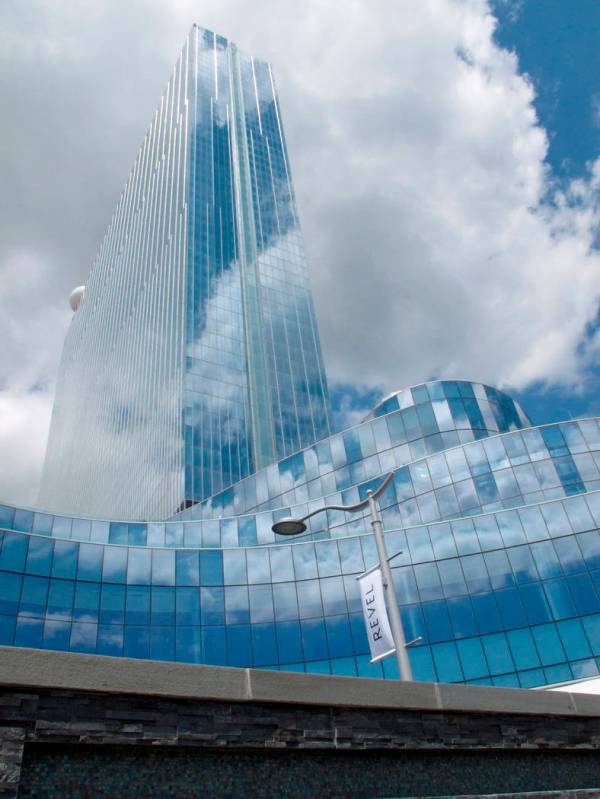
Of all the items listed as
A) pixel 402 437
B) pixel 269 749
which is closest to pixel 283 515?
pixel 402 437

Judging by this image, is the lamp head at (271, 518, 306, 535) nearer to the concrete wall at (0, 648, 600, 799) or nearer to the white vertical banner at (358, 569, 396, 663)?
the white vertical banner at (358, 569, 396, 663)

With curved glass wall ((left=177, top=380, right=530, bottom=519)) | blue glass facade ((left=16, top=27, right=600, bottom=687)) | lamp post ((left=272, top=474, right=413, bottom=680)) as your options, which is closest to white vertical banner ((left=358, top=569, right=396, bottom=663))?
lamp post ((left=272, top=474, right=413, bottom=680))

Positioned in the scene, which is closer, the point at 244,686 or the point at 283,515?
the point at 244,686

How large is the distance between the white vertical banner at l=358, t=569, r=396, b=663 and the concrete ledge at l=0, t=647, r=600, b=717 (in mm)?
4164

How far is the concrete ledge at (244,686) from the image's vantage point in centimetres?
716

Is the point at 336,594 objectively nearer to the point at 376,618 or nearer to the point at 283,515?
the point at 283,515

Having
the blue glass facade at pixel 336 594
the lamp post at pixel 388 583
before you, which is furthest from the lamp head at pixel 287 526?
the blue glass facade at pixel 336 594

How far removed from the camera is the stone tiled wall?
23.5ft

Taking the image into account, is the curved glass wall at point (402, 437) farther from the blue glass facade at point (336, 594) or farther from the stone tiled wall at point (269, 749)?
the stone tiled wall at point (269, 749)

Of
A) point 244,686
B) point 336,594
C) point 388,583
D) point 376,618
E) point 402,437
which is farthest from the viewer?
point 402,437

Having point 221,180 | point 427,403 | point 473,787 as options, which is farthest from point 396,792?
point 221,180

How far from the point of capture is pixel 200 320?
12200 centimetres

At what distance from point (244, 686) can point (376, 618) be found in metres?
7.52

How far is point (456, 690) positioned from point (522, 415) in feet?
226
